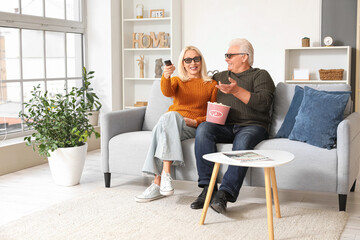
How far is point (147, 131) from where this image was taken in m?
3.82

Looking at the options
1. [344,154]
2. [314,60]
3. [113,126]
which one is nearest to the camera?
[344,154]

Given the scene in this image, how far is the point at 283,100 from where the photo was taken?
353 cm

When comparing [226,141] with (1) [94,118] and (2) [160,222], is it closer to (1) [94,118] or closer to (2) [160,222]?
(2) [160,222]

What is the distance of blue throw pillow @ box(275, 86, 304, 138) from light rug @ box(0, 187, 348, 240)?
1.78 ft

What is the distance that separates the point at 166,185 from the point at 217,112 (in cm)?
60

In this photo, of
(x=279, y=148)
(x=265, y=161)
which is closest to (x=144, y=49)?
(x=279, y=148)

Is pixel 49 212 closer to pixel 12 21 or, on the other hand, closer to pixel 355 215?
pixel 355 215

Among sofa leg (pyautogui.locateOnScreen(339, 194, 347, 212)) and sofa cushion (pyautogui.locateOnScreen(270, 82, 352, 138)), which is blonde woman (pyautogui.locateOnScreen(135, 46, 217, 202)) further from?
sofa leg (pyautogui.locateOnScreen(339, 194, 347, 212))

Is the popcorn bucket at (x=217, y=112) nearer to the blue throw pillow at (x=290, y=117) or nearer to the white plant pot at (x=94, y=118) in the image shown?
the blue throw pillow at (x=290, y=117)

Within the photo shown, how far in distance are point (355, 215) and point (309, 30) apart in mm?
2953

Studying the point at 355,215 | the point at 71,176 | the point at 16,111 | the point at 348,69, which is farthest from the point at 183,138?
the point at 348,69

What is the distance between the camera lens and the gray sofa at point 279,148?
9.70 feet

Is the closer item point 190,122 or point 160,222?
point 160,222

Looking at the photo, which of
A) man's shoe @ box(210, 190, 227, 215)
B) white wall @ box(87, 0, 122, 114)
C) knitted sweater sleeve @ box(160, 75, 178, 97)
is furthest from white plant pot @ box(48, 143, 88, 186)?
white wall @ box(87, 0, 122, 114)
